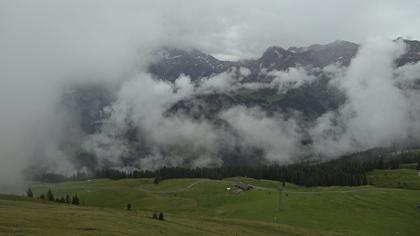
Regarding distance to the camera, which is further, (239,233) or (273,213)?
(273,213)

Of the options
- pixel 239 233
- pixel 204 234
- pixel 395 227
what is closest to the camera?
pixel 204 234

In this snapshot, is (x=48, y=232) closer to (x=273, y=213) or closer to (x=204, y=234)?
→ (x=204, y=234)

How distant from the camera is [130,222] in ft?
321

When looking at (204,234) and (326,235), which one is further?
(326,235)

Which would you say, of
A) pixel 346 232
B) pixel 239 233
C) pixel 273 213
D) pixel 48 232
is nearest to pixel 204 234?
pixel 239 233

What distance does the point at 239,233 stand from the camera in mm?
109000

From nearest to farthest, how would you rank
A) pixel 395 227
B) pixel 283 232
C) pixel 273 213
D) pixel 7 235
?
pixel 7 235 → pixel 283 232 → pixel 395 227 → pixel 273 213

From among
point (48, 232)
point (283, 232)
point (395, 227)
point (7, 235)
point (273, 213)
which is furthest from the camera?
point (273, 213)

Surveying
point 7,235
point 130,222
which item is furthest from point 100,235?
point 130,222

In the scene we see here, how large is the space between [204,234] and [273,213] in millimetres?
100457

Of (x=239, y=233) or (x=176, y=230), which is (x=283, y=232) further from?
(x=176, y=230)

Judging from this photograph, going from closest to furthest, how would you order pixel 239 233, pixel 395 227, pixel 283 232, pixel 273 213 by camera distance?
pixel 239 233 → pixel 283 232 → pixel 395 227 → pixel 273 213

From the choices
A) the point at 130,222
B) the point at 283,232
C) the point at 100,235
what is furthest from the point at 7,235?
the point at 283,232

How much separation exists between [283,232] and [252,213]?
227 feet
